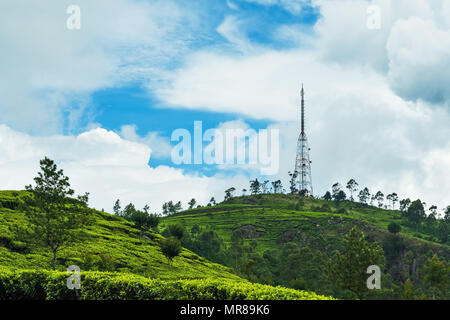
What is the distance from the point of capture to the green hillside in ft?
60.0

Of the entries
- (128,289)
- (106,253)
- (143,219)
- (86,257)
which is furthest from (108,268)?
(143,219)

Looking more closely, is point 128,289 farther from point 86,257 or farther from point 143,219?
point 143,219

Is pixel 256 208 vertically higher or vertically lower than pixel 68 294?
higher

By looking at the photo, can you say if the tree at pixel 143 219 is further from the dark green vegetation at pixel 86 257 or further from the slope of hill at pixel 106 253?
the slope of hill at pixel 106 253

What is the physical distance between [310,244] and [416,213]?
2879 inches

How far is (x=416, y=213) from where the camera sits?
17588cm

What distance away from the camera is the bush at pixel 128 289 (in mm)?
16078

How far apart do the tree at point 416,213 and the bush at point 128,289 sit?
6928 inches

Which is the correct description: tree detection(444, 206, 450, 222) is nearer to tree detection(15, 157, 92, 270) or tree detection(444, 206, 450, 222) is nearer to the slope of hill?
the slope of hill

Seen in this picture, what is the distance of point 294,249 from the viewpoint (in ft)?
373

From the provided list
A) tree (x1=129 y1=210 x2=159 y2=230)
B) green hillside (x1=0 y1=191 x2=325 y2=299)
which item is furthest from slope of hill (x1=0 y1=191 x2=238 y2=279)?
tree (x1=129 y1=210 x2=159 y2=230)
